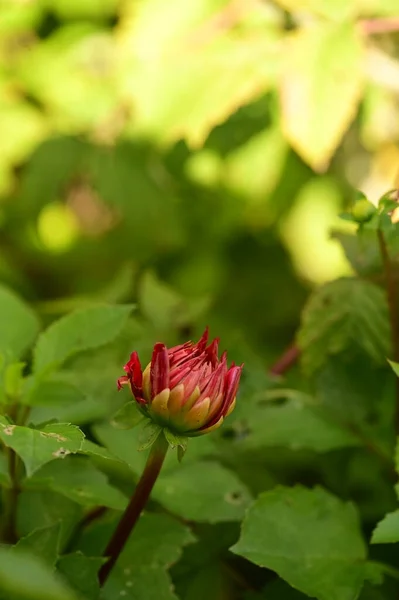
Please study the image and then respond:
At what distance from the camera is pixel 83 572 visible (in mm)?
550

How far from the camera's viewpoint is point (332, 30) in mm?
1196

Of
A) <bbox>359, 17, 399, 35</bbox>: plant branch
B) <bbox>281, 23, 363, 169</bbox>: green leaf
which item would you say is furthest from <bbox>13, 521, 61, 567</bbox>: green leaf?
<bbox>359, 17, 399, 35</bbox>: plant branch

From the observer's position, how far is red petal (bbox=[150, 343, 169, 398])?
0.50m

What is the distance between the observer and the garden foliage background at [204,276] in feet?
2.08

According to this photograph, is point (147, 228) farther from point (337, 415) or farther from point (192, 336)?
point (337, 415)

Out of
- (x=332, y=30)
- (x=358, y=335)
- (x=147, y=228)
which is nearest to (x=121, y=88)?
(x=147, y=228)

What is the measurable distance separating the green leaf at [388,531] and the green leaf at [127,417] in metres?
0.19

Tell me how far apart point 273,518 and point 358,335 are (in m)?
0.22

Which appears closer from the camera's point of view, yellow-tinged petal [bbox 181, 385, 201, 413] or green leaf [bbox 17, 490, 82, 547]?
yellow-tinged petal [bbox 181, 385, 201, 413]

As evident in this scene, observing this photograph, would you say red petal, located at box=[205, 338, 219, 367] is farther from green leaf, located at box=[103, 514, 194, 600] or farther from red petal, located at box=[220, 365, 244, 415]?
green leaf, located at box=[103, 514, 194, 600]

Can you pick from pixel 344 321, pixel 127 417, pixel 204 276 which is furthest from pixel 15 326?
pixel 204 276

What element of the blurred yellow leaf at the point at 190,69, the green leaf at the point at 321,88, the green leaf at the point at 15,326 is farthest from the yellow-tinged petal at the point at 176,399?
the blurred yellow leaf at the point at 190,69

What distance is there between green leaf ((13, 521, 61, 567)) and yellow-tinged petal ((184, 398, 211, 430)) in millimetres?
122

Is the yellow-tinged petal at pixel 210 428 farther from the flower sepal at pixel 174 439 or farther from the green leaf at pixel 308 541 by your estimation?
the green leaf at pixel 308 541
